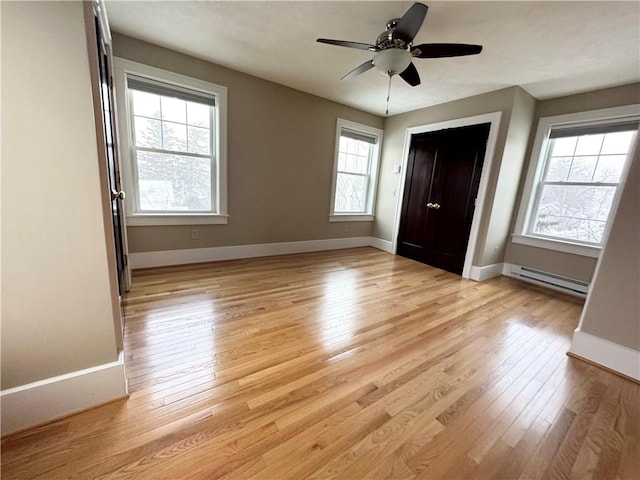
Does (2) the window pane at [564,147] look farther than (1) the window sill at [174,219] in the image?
Yes

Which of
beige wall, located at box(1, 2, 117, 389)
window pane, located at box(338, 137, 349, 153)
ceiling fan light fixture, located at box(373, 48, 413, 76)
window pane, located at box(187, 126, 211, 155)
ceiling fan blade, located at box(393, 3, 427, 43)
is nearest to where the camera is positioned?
beige wall, located at box(1, 2, 117, 389)

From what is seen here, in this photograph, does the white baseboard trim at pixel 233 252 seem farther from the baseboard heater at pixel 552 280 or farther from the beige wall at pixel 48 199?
the beige wall at pixel 48 199

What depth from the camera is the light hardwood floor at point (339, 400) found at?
1.05 m

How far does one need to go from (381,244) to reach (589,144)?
309cm

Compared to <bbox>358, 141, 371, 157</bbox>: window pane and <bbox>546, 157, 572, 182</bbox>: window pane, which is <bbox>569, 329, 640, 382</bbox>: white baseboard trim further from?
<bbox>358, 141, 371, 157</bbox>: window pane

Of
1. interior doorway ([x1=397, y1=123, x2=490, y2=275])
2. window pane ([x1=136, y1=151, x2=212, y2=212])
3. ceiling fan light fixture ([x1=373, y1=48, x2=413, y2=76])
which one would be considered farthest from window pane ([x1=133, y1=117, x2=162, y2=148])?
interior doorway ([x1=397, y1=123, x2=490, y2=275])

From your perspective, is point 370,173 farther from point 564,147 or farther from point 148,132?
point 148,132

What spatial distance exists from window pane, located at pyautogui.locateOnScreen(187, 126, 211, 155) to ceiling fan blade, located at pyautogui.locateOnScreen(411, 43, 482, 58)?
8.25 feet

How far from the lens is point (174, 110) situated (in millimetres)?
2986

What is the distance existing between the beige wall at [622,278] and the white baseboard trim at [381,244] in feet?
10.0

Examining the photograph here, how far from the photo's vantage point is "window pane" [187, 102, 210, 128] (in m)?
3.08

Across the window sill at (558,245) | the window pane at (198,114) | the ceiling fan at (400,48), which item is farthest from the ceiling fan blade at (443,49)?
the window sill at (558,245)

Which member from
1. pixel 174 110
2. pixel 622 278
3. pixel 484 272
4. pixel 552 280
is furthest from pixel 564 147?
pixel 174 110

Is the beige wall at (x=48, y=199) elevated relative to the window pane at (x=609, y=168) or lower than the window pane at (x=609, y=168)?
lower
